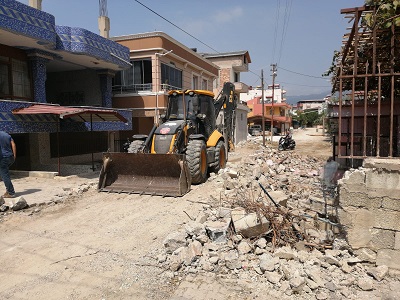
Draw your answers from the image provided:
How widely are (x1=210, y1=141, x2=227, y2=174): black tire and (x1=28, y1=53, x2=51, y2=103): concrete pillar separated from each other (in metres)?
7.87

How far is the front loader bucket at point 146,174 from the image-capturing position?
770 cm

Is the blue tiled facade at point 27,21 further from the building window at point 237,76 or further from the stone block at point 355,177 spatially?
the building window at point 237,76

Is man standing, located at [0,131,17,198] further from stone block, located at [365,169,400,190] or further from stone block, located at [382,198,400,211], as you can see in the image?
stone block, located at [382,198,400,211]

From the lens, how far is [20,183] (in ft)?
32.1

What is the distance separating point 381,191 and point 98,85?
1534 centimetres

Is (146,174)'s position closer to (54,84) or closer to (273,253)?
(273,253)

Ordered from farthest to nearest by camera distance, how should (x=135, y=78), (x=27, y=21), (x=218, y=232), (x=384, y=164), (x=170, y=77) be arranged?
(x=170, y=77) → (x=135, y=78) → (x=27, y=21) → (x=218, y=232) → (x=384, y=164)

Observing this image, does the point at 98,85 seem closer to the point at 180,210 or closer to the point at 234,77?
the point at 180,210

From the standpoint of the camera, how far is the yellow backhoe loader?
7855 mm

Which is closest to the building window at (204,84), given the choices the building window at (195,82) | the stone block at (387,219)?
the building window at (195,82)

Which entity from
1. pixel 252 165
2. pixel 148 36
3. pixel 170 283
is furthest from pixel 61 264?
pixel 148 36

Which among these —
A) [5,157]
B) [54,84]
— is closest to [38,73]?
[54,84]

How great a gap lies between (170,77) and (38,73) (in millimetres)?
7018

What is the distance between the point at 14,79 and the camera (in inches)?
493
